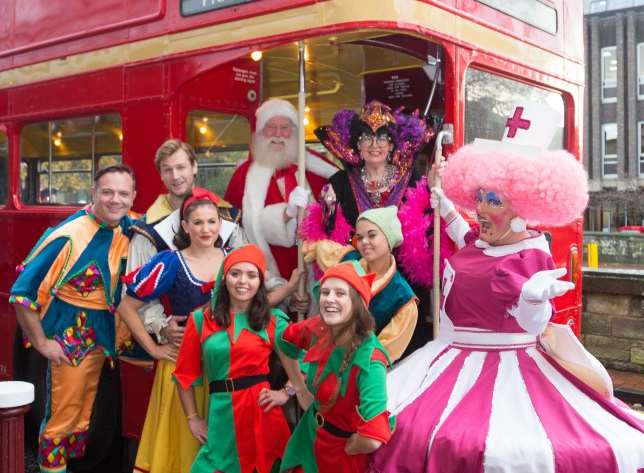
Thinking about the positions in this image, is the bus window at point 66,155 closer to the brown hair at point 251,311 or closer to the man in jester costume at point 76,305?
the man in jester costume at point 76,305

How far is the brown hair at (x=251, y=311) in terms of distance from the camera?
10.9 ft

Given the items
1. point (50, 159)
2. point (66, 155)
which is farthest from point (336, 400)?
point (50, 159)

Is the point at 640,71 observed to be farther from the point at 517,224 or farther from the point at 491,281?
the point at 491,281

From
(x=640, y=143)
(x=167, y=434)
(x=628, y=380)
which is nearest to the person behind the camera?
(x=167, y=434)

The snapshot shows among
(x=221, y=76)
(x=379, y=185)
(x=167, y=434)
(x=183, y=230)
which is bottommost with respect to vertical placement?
(x=167, y=434)

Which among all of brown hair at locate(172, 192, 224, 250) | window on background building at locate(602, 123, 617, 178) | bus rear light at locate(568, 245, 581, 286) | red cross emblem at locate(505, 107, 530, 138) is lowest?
bus rear light at locate(568, 245, 581, 286)

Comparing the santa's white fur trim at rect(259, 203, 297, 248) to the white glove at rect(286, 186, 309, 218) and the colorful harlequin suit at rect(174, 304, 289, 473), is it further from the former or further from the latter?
the colorful harlequin suit at rect(174, 304, 289, 473)

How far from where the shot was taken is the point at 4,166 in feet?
18.8

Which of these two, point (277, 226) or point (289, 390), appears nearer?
point (289, 390)

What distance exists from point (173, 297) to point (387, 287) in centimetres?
109

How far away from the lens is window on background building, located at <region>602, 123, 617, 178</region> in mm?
29188

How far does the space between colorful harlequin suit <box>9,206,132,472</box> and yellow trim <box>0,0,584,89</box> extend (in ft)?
3.59

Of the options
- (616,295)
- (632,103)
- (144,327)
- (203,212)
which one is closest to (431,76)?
(203,212)

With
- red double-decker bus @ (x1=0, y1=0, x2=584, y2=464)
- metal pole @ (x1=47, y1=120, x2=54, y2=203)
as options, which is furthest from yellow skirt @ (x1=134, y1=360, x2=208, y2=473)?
metal pole @ (x1=47, y1=120, x2=54, y2=203)
